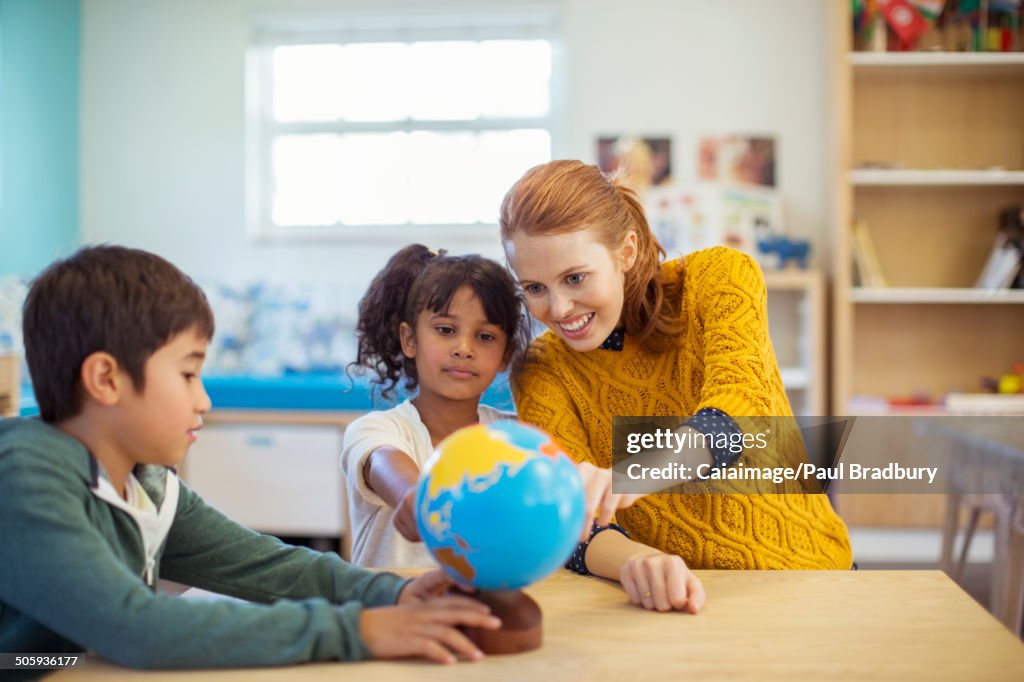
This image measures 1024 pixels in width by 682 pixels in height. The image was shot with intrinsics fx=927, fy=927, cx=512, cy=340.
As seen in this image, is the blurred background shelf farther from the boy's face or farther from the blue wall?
the boy's face

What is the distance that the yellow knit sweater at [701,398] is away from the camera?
1323 millimetres

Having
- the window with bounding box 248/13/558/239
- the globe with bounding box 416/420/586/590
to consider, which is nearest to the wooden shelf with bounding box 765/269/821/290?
the window with bounding box 248/13/558/239

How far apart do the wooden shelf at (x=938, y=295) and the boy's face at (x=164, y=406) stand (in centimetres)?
345

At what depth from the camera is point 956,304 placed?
13.7ft

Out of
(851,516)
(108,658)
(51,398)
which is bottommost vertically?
(851,516)

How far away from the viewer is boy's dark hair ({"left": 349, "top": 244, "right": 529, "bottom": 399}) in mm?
1576

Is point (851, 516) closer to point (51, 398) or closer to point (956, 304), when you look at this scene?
point (956, 304)

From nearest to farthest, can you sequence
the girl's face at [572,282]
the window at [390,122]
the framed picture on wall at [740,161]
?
the girl's face at [572,282] < the framed picture on wall at [740,161] < the window at [390,122]

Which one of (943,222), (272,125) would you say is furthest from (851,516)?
(272,125)

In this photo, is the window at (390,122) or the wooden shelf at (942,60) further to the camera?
the window at (390,122)

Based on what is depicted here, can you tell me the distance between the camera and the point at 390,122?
453 cm

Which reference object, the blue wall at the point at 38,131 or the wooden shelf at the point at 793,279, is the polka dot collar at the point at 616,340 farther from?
the blue wall at the point at 38,131

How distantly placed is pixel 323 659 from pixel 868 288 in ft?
11.7

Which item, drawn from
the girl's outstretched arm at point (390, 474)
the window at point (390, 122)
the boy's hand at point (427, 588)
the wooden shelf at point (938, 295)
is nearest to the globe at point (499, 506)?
the boy's hand at point (427, 588)
